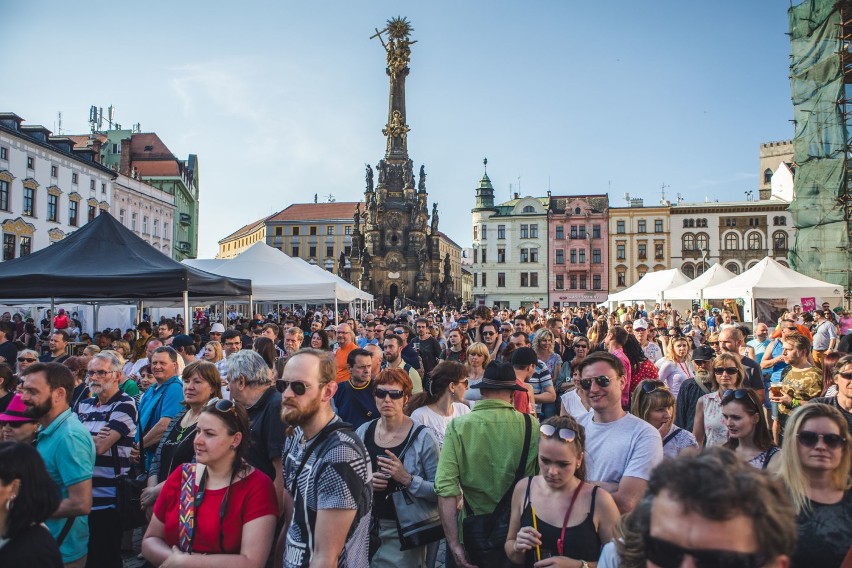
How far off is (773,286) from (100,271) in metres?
17.8

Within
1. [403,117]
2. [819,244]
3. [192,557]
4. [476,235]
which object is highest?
[403,117]

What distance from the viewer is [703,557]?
1645 mm

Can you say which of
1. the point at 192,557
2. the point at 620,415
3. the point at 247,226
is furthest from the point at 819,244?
the point at 247,226

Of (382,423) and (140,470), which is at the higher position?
(382,423)

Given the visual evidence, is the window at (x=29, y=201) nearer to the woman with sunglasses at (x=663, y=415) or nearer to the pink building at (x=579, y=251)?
the woman with sunglasses at (x=663, y=415)

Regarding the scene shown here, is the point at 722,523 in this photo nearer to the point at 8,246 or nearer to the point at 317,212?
the point at 8,246

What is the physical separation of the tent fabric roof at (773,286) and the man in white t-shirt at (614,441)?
17.6 meters

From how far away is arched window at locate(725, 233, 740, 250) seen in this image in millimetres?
66188

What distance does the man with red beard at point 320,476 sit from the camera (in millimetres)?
2912

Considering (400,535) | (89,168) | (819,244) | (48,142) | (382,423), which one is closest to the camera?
(400,535)

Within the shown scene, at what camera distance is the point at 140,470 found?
219 inches

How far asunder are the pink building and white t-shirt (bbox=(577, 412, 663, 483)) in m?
66.3

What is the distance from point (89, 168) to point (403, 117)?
89.2ft

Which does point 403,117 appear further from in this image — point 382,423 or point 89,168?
point 382,423
